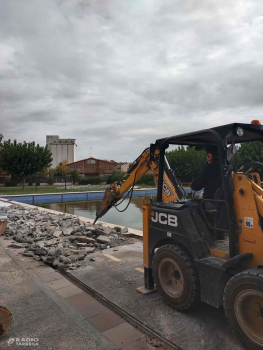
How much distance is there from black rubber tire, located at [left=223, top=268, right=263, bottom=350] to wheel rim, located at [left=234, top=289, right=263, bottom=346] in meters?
0.03

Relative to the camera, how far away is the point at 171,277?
4.00m

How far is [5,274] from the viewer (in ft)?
17.9

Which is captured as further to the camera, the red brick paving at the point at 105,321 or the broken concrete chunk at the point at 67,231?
the broken concrete chunk at the point at 67,231

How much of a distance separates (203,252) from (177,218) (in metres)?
0.55

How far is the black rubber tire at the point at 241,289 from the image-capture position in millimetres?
2729

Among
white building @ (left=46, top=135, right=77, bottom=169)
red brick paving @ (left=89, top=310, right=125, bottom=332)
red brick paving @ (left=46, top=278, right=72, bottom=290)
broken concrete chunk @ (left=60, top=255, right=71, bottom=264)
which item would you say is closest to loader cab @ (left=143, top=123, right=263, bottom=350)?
red brick paving @ (left=89, top=310, right=125, bottom=332)

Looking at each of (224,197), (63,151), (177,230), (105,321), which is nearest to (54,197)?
(105,321)

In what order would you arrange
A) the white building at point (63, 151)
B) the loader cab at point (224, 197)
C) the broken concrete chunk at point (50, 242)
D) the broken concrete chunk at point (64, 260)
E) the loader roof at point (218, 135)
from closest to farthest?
the loader cab at point (224, 197), the loader roof at point (218, 135), the broken concrete chunk at point (64, 260), the broken concrete chunk at point (50, 242), the white building at point (63, 151)

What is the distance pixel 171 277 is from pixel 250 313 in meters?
1.30

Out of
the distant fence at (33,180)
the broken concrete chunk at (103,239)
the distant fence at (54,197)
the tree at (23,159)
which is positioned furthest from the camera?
the distant fence at (33,180)

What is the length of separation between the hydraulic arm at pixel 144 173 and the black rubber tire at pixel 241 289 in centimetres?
207

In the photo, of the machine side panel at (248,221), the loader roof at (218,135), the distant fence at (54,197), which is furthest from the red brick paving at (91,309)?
the distant fence at (54,197)

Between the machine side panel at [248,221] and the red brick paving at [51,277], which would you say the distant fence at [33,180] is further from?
the machine side panel at [248,221]

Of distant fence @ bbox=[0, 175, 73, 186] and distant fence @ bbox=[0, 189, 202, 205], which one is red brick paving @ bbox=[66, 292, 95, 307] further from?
distant fence @ bbox=[0, 175, 73, 186]
